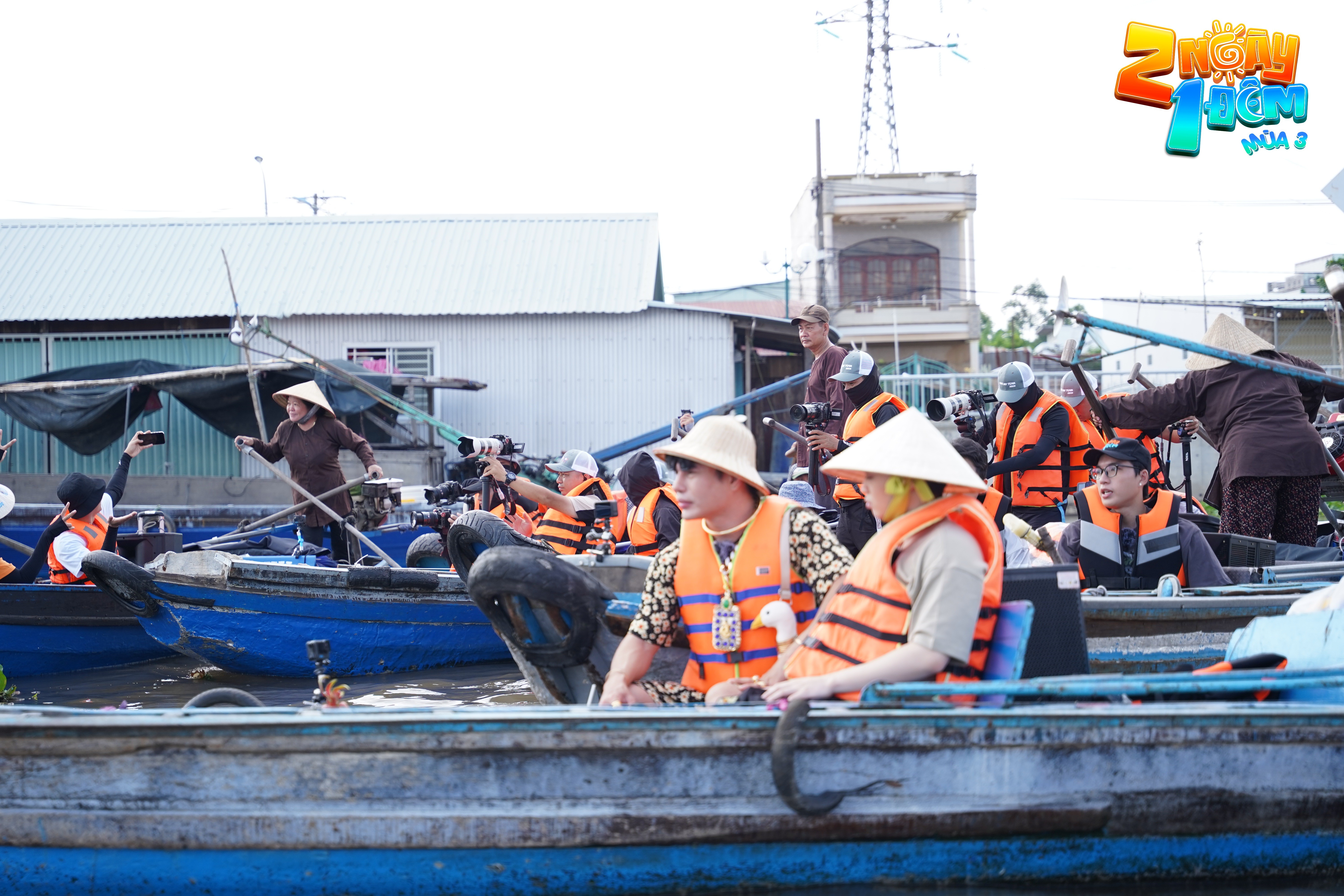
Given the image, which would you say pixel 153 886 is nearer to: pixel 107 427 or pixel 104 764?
pixel 104 764

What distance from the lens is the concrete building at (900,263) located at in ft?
84.2

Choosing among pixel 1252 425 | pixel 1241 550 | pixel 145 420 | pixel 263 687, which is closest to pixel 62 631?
pixel 263 687

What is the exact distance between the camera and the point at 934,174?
2645 centimetres

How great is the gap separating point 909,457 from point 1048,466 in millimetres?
4100

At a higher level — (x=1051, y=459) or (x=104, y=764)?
(x=1051, y=459)

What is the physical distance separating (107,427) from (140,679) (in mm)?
7542

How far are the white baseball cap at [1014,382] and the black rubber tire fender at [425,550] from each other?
417 centimetres

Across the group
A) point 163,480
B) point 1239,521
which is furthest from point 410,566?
point 163,480

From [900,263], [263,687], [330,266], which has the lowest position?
[263,687]

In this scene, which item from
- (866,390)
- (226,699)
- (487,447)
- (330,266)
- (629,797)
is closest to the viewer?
(629,797)

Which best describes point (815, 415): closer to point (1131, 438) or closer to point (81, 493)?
point (1131, 438)

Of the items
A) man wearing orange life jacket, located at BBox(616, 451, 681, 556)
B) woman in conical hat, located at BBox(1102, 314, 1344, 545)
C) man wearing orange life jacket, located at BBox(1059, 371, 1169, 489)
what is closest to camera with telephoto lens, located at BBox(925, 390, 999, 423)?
man wearing orange life jacket, located at BBox(1059, 371, 1169, 489)

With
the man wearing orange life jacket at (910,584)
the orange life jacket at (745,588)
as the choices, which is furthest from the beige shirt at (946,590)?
the orange life jacket at (745,588)

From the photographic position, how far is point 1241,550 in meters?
5.81
